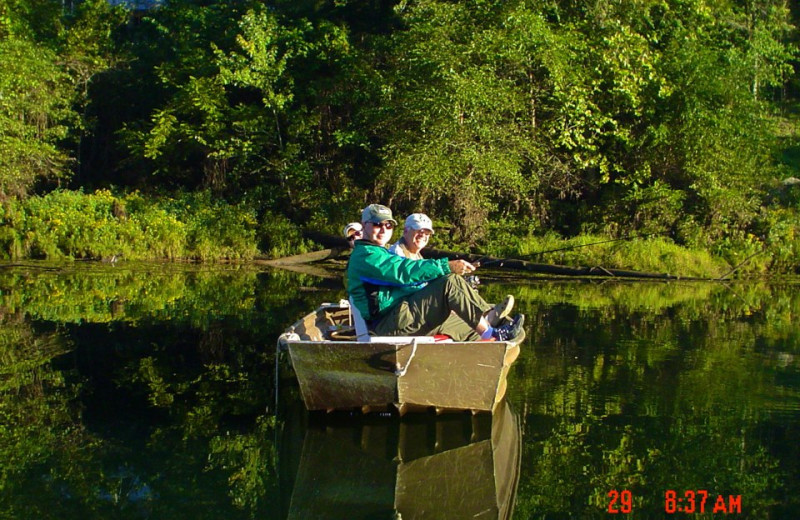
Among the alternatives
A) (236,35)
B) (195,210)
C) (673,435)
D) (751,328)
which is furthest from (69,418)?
(236,35)

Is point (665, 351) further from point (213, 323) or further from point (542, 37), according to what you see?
point (542, 37)

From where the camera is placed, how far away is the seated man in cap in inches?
317

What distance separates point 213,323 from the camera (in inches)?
485

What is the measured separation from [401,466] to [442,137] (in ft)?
50.8

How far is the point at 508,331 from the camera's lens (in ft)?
27.6

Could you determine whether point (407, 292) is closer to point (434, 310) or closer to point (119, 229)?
point (434, 310)

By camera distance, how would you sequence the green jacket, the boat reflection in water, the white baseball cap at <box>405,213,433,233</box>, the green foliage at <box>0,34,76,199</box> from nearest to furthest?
the boat reflection in water < the green jacket < the white baseball cap at <box>405,213,433,233</box> < the green foliage at <box>0,34,76,199</box>

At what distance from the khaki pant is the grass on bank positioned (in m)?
13.2

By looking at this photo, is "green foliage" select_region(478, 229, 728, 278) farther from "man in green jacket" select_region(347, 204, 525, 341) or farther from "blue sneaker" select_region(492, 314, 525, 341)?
"man in green jacket" select_region(347, 204, 525, 341)

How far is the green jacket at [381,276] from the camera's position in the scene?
7.71 meters

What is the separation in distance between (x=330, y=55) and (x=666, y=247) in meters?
9.79

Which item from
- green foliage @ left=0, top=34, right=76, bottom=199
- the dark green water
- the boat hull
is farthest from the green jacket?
green foliage @ left=0, top=34, right=76, bottom=199

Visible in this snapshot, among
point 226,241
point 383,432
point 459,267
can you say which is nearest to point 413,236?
point 459,267

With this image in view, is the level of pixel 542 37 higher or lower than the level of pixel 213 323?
higher
